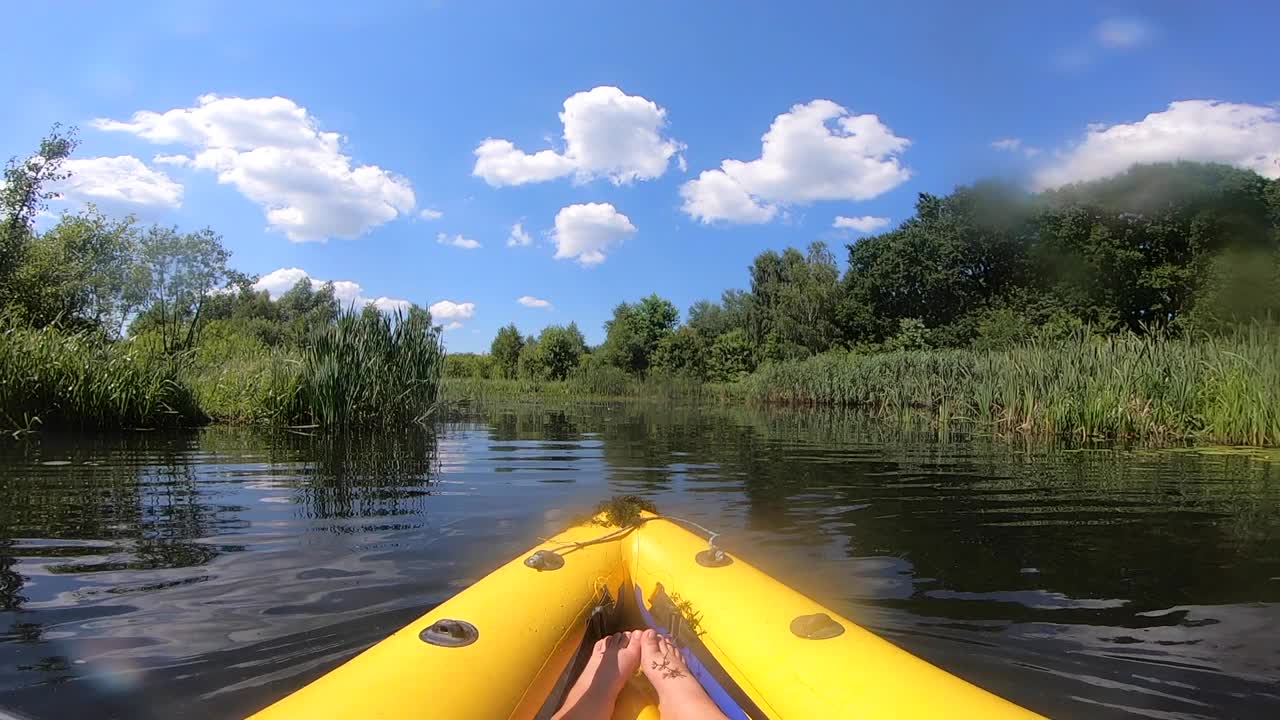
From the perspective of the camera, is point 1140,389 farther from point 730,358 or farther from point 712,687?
point 730,358

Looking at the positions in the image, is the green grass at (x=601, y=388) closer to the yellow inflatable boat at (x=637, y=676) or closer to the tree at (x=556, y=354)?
the tree at (x=556, y=354)

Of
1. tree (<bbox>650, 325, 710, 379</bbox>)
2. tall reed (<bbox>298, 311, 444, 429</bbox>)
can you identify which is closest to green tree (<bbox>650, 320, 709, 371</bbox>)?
tree (<bbox>650, 325, 710, 379</bbox>)

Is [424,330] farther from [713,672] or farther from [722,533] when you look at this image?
[713,672]

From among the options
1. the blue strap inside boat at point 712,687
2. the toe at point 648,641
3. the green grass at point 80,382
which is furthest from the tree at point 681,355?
the blue strap inside boat at point 712,687

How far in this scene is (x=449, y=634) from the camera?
1804 mm

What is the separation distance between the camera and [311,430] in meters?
10.6

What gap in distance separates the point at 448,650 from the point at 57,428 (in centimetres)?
1050

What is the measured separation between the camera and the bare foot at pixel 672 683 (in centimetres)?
190

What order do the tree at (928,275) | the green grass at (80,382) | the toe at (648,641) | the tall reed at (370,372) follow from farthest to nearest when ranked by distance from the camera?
the tree at (928,275) → the tall reed at (370,372) → the green grass at (80,382) → the toe at (648,641)

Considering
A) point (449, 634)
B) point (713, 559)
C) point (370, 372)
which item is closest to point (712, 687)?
point (713, 559)

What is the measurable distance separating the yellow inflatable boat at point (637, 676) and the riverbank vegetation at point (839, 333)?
8549mm

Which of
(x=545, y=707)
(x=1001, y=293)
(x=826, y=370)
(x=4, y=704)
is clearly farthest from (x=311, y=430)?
(x=1001, y=293)

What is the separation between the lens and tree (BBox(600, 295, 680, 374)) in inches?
1789

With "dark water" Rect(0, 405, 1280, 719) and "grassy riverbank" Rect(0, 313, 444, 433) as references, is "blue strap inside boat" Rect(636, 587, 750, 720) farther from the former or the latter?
"grassy riverbank" Rect(0, 313, 444, 433)
